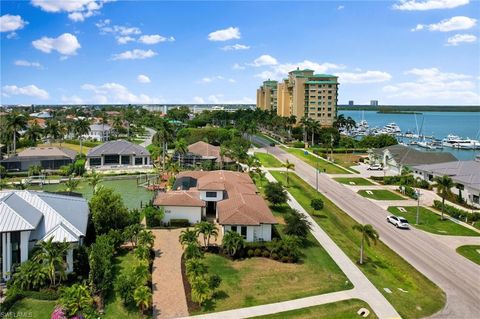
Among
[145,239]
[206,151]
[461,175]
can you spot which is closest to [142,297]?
[145,239]

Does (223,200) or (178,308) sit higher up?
(223,200)

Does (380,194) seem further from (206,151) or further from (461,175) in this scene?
(206,151)

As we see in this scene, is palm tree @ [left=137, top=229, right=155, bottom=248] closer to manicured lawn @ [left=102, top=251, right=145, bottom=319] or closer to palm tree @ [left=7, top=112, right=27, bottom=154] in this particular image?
manicured lawn @ [left=102, top=251, right=145, bottom=319]

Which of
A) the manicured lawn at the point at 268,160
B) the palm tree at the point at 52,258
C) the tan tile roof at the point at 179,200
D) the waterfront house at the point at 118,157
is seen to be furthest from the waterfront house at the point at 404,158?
the palm tree at the point at 52,258

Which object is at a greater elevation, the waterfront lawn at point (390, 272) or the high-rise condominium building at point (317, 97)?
the high-rise condominium building at point (317, 97)

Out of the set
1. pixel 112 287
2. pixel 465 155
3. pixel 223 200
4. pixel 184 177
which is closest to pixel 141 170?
pixel 184 177

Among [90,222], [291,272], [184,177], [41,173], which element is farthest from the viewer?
[41,173]

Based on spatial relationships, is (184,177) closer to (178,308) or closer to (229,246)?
(229,246)

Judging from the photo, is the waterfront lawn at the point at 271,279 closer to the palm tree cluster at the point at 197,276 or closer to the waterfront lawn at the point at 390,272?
the palm tree cluster at the point at 197,276
